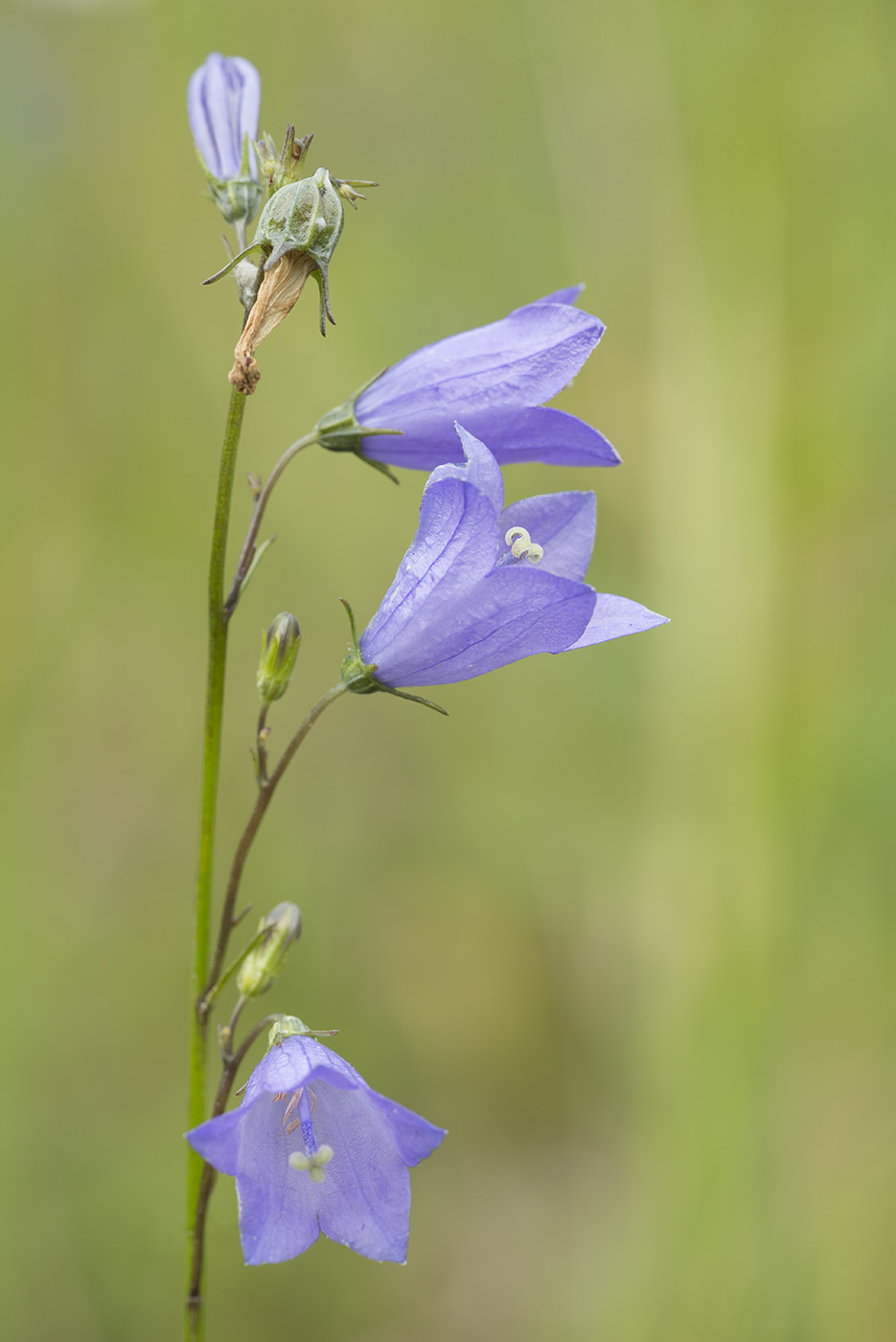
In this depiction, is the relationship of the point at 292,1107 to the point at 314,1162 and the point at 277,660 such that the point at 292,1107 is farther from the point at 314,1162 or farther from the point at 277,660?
the point at 277,660

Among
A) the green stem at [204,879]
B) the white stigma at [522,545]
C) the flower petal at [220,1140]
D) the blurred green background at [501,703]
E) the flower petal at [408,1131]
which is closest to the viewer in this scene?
the flower petal at [220,1140]

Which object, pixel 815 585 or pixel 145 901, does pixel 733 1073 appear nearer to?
pixel 815 585

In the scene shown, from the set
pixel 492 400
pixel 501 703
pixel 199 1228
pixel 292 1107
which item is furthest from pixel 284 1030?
pixel 501 703

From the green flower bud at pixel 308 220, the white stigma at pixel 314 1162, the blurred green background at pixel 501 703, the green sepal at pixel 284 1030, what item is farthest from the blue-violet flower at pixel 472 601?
the blurred green background at pixel 501 703

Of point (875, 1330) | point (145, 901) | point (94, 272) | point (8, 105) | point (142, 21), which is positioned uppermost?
point (142, 21)

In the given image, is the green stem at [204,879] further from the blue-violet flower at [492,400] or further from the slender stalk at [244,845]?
the blue-violet flower at [492,400]

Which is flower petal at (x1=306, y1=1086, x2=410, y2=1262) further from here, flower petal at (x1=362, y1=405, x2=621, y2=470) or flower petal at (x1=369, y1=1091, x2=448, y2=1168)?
flower petal at (x1=362, y1=405, x2=621, y2=470)

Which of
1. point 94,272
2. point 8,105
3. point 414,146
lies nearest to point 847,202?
point 414,146

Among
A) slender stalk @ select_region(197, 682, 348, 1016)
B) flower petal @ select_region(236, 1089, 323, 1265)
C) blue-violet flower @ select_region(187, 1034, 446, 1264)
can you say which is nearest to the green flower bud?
slender stalk @ select_region(197, 682, 348, 1016)
